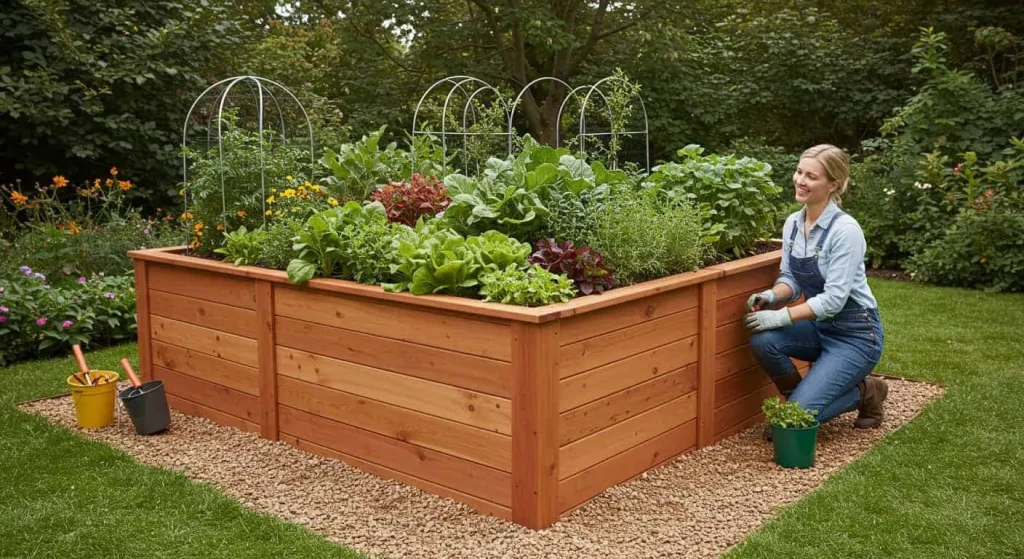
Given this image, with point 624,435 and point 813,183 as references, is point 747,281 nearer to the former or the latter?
point 813,183

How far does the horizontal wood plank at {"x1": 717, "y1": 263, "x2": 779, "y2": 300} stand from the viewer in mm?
4436

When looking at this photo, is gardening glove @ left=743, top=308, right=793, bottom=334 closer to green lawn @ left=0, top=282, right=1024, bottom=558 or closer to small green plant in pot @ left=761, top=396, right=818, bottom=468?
small green plant in pot @ left=761, top=396, right=818, bottom=468

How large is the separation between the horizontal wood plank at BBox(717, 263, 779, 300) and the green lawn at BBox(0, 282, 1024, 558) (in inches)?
38.6

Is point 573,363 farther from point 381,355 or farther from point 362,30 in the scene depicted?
point 362,30

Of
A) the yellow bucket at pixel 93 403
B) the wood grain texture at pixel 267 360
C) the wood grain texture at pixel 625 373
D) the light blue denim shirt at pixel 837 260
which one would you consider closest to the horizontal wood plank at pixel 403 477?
the wood grain texture at pixel 267 360

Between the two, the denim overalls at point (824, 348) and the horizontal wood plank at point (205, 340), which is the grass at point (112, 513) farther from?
the denim overalls at point (824, 348)

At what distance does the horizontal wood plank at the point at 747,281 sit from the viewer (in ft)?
14.6

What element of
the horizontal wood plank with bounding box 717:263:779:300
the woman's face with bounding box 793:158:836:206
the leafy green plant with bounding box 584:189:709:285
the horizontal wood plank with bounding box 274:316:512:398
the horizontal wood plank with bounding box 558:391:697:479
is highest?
the woman's face with bounding box 793:158:836:206

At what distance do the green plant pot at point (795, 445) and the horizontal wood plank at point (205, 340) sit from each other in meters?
2.54

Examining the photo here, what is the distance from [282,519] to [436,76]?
11220 millimetres

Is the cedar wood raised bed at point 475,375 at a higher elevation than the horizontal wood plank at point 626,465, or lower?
higher

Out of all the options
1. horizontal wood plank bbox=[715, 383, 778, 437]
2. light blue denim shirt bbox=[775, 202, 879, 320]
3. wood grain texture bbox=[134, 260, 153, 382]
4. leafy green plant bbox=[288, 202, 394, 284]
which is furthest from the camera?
wood grain texture bbox=[134, 260, 153, 382]

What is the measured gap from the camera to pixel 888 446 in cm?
429

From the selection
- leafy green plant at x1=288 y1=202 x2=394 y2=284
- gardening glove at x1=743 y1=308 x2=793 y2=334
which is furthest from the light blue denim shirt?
leafy green plant at x1=288 y1=202 x2=394 y2=284
